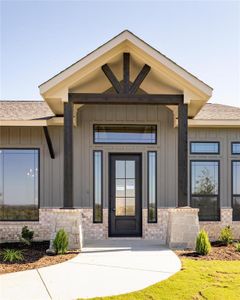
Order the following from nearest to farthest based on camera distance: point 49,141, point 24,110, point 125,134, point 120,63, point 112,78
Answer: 1. point 112,78
2. point 120,63
3. point 49,141
4. point 125,134
5. point 24,110

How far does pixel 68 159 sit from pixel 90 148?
2.20 m

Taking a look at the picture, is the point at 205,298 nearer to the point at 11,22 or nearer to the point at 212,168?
the point at 212,168

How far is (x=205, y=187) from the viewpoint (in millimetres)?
10734

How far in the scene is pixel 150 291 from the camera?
206 inches

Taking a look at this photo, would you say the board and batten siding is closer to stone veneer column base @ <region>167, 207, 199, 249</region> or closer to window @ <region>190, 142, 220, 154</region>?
window @ <region>190, 142, 220, 154</region>

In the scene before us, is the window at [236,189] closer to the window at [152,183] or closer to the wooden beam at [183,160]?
the window at [152,183]

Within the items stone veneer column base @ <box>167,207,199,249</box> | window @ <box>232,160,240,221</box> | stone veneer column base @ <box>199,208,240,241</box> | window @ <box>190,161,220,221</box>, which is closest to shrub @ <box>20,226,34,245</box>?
stone veneer column base @ <box>167,207,199,249</box>

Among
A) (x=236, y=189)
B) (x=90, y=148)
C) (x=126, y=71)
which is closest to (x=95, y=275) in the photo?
(x=126, y=71)

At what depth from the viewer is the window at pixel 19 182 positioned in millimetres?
10391

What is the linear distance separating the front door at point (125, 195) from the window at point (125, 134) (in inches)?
17.5

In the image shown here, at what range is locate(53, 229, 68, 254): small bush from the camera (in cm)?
777

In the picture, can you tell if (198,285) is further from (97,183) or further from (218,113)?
(218,113)

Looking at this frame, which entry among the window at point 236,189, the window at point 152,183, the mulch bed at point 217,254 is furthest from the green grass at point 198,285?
the window at point 236,189

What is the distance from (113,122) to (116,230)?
316 cm
